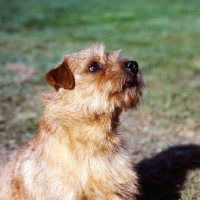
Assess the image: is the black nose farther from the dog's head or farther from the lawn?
the lawn

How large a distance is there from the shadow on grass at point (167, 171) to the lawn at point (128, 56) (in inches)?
3.7

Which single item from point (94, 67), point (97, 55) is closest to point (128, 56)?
point (97, 55)

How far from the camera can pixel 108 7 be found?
2714 centimetres

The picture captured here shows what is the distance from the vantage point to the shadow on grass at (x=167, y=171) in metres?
5.29

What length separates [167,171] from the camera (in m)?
5.84

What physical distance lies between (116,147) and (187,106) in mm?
4423

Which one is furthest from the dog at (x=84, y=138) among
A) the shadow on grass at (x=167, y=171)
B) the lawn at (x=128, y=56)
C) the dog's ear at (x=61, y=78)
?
the shadow on grass at (x=167, y=171)

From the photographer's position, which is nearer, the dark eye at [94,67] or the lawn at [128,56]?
the dark eye at [94,67]

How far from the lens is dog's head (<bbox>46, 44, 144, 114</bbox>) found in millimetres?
3984

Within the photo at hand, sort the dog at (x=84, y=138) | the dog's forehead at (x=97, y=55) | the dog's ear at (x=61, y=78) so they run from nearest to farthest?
1. the dog at (x=84, y=138)
2. the dog's ear at (x=61, y=78)
3. the dog's forehead at (x=97, y=55)

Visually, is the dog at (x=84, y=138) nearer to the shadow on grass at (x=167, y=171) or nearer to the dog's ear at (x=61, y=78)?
the dog's ear at (x=61, y=78)

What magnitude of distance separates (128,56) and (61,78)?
360 inches

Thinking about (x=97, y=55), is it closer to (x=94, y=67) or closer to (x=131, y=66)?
(x=94, y=67)

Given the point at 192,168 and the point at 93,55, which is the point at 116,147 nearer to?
the point at 93,55
